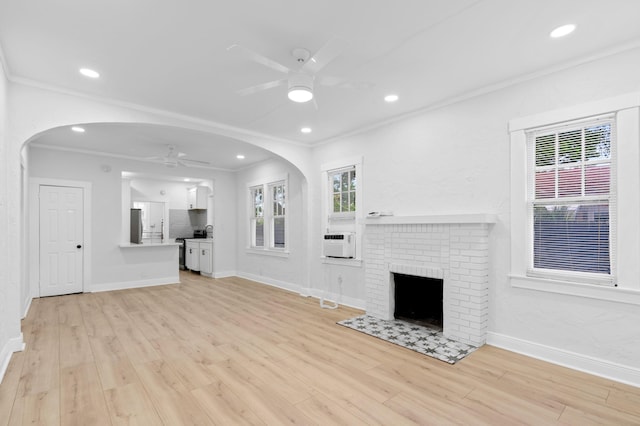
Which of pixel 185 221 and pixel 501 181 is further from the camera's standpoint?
pixel 185 221

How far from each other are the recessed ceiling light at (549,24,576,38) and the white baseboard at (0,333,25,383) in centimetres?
539

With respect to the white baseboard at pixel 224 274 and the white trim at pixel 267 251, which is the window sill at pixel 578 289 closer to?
the white trim at pixel 267 251

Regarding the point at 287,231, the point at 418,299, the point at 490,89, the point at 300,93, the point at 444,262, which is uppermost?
the point at 490,89

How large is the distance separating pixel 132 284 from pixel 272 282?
115 inches

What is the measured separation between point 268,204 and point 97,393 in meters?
4.95

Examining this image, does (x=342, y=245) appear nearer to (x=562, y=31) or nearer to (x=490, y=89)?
(x=490, y=89)

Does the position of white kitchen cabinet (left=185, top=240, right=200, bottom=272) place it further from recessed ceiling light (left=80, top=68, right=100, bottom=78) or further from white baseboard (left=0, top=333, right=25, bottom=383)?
recessed ceiling light (left=80, top=68, right=100, bottom=78)

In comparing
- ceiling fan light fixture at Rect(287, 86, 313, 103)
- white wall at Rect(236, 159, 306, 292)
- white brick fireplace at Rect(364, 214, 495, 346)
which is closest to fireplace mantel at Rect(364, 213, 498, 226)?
white brick fireplace at Rect(364, 214, 495, 346)

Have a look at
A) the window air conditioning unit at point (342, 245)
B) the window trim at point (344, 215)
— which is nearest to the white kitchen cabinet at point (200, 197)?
the window trim at point (344, 215)

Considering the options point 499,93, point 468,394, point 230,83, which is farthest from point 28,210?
point 499,93

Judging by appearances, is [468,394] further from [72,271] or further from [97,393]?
[72,271]

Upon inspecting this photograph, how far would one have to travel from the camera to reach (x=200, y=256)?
8.33 m

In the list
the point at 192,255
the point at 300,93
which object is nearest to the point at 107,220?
the point at 192,255

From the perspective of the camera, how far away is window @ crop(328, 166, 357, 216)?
520 centimetres
